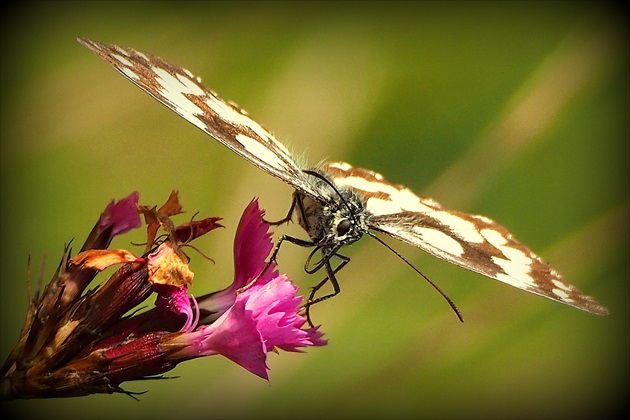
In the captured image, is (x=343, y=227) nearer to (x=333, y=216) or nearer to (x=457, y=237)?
(x=333, y=216)

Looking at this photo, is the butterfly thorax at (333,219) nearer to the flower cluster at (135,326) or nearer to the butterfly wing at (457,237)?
the butterfly wing at (457,237)

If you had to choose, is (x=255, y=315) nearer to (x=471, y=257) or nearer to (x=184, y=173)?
(x=471, y=257)

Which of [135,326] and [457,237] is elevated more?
[457,237]

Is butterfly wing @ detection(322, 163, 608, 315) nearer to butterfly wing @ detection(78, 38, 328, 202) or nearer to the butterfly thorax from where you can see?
the butterfly thorax

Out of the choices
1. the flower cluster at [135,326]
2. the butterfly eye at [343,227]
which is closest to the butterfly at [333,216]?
the butterfly eye at [343,227]

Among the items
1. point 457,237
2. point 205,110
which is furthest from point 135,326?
point 457,237

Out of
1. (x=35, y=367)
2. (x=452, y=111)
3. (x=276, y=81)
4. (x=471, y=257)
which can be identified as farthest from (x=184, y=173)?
(x=35, y=367)
